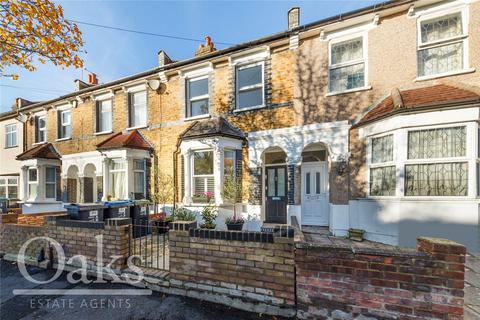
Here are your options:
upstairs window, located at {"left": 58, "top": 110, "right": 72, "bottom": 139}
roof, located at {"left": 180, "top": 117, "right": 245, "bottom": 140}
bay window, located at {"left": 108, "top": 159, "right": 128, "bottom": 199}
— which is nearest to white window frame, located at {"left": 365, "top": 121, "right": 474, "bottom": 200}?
roof, located at {"left": 180, "top": 117, "right": 245, "bottom": 140}

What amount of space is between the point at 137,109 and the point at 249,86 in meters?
5.72

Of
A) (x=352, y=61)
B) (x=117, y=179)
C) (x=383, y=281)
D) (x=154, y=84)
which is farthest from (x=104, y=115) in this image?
(x=383, y=281)

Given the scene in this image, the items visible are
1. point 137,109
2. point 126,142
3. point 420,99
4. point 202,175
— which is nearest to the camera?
point 420,99

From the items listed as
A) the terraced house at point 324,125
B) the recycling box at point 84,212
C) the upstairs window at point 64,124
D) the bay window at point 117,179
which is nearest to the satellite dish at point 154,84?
the terraced house at point 324,125

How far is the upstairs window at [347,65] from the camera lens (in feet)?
22.7

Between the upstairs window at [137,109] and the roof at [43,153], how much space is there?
18.4 ft

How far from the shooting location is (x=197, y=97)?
920 cm

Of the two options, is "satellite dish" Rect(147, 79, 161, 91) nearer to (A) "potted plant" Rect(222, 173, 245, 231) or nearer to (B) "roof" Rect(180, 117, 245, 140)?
(B) "roof" Rect(180, 117, 245, 140)

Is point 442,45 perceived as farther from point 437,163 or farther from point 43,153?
point 43,153

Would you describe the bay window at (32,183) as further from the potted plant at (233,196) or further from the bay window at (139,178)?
the potted plant at (233,196)

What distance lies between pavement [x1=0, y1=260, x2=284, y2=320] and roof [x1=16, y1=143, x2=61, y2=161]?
10504mm

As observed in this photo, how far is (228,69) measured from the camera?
27.8ft

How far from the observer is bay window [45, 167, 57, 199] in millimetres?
12273

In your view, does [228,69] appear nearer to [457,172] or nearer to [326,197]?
[326,197]
